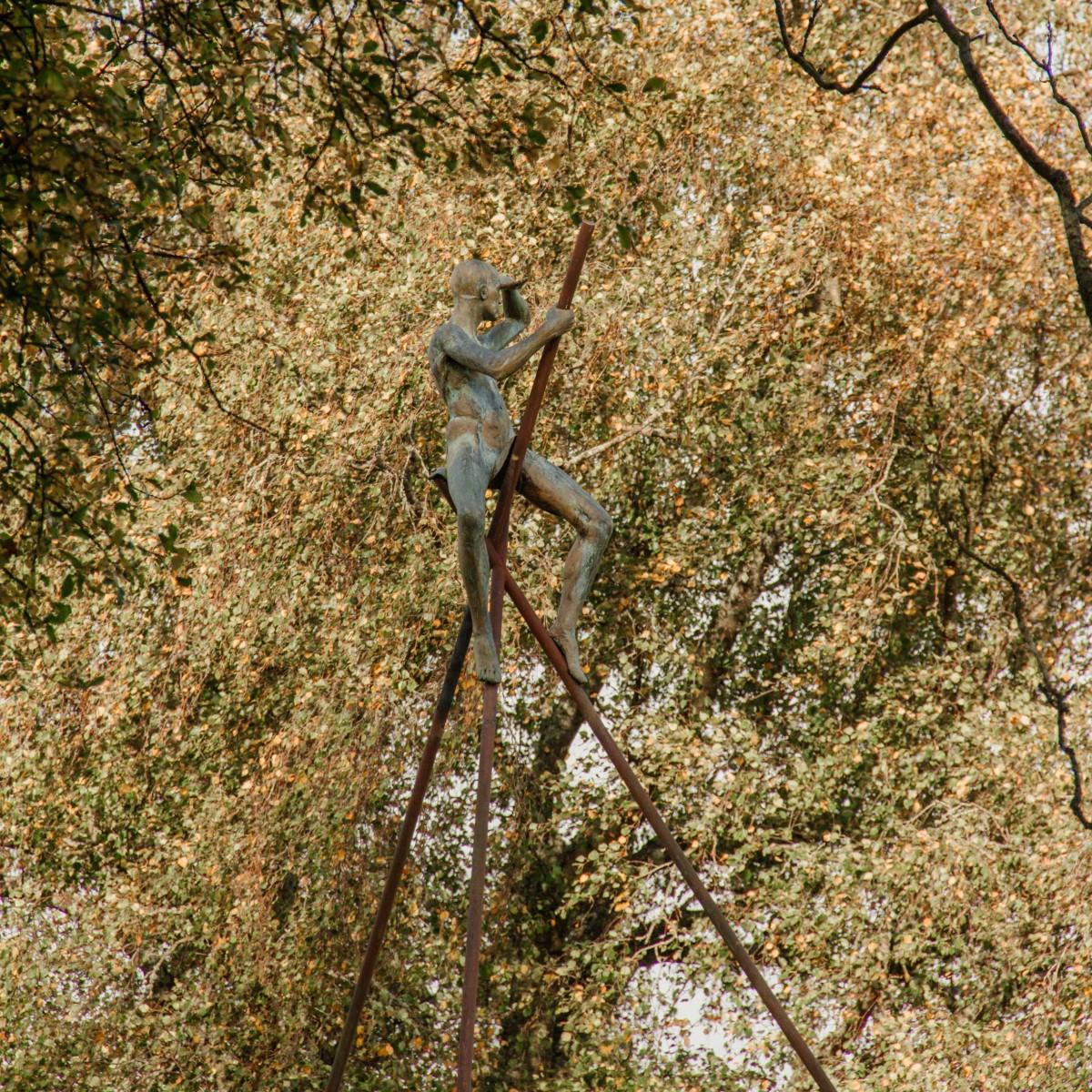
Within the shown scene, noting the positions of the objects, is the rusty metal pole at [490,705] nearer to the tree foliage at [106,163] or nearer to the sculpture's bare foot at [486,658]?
the sculpture's bare foot at [486,658]

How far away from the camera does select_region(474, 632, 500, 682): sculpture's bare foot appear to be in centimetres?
616

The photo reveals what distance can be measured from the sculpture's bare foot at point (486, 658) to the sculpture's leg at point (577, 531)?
29cm

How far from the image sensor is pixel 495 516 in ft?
21.1

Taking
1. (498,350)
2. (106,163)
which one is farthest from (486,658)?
(106,163)

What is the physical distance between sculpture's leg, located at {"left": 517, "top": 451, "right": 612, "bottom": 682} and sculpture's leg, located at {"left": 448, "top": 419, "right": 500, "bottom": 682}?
23 cm

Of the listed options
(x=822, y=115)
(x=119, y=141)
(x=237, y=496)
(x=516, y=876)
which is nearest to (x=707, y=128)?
(x=822, y=115)

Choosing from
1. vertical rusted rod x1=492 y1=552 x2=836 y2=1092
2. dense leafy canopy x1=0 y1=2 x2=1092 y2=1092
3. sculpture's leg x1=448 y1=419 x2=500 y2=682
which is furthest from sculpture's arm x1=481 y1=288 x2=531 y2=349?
dense leafy canopy x1=0 y1=2 x2=1092 y2=1092

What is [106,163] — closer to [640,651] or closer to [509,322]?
[509,322]

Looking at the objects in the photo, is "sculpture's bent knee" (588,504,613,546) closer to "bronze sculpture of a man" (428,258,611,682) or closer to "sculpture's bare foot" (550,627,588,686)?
"bronze sculpture of a man" (428,258,611,682)

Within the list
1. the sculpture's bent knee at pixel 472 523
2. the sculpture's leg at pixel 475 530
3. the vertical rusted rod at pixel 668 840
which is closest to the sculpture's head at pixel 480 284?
the sculpture's leg at pixel 475 530

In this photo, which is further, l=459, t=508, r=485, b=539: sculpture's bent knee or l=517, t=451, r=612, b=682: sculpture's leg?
l=517, t=451, r=612, b=682: sculpture's leg

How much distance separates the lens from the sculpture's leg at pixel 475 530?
Answer: 6.12 metres

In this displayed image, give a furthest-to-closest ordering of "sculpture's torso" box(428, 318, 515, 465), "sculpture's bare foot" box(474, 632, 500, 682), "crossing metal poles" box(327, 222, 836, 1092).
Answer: "sculpture's torso" box(428, 318, 515, 465), "sculpture's bare foot" box(474, 632, 500, 682), "crossing metal poles" box(327, 222, 836, 1092)

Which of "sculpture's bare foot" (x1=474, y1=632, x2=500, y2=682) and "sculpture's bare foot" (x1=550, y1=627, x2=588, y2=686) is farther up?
"sculpture's bare foot" (x1=550, y1=627, x2=588, y2=686)
